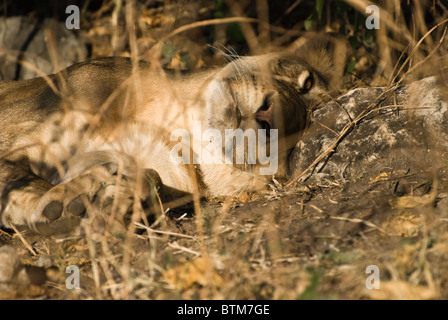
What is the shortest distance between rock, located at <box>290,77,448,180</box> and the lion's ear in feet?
1.14

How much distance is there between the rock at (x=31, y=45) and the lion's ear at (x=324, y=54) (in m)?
2.69

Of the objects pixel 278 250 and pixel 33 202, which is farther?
pixel 33 202

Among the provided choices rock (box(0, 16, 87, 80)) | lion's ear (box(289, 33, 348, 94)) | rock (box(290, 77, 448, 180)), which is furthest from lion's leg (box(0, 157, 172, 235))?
rock (box(0, 16, 87, 80))

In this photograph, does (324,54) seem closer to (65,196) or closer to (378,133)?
(378,133)

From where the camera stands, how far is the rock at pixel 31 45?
5082 millimetres

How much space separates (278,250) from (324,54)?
1834mm

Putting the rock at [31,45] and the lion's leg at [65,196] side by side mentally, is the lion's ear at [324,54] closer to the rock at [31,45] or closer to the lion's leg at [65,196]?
the lion's leg at [65,196]

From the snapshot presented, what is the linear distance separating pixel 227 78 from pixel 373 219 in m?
1.26

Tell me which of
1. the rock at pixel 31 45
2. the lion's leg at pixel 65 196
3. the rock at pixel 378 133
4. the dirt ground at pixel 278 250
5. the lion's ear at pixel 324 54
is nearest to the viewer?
the dirt ground at pixel 278 250

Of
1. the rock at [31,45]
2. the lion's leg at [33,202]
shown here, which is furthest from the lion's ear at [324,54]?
the rock at [31,45]

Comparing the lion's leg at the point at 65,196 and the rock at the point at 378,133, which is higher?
the rock at the point at 378,133

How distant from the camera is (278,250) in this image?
214 cm

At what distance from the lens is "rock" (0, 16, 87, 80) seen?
508 cm

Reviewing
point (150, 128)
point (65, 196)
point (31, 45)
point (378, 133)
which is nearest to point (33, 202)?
point (65, 196)
